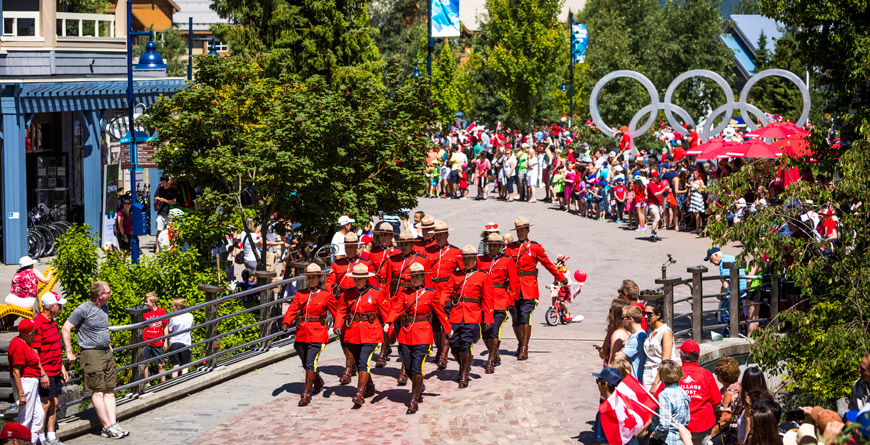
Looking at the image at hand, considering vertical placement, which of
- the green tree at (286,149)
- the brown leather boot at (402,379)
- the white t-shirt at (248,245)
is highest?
the green tree at (286,149)

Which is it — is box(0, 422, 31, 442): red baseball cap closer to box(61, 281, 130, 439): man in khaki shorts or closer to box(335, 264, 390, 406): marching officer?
box(61, 281, 130, 439): man in khaki shorts

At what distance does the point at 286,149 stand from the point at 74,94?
36.3 feet

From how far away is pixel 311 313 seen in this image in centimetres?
1280

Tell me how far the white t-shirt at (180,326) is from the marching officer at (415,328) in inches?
123

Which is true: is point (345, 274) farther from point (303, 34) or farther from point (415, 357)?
point (303, 34)

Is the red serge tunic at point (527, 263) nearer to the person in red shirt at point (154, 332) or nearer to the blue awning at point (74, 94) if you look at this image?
the person in red shirt at point (154, 332)

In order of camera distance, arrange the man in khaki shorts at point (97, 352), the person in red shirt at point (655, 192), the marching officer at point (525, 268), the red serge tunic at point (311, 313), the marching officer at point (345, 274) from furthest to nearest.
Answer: the person in red shirt at point (655, 192)
the marching officer at point (525, 268)
the marching officer at point (345, 274)
the red serge tunic at point (311, 313)
the man in khaki shorts at point (97, 352)

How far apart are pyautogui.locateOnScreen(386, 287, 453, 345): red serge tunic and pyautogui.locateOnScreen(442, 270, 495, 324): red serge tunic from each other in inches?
23.8

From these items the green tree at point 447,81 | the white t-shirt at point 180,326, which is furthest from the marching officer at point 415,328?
the green tree at point 447,81

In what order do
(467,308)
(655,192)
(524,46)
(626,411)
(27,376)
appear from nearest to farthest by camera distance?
(626,411) → (27,376) → (467,308) → (655,192) → (524,46)

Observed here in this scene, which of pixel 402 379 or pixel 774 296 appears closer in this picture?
pixel 402 379

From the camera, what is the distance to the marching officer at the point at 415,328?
12.4 m

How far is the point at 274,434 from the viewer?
11.6 metres

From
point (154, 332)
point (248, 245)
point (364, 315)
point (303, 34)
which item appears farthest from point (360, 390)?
point (303, 34)
